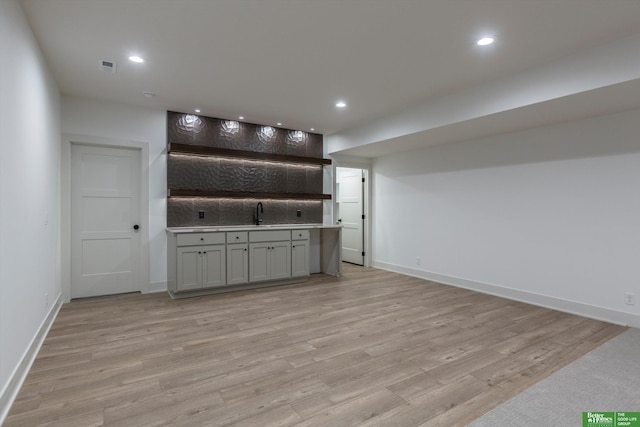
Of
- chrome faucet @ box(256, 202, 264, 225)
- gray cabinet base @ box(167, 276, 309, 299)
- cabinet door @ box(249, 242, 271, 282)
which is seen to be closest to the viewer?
gray cabinet base @ box(167, 276, 309, 299)

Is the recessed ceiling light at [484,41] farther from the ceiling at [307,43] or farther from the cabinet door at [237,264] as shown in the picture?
the cabinet door at [237,264]

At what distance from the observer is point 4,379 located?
6.59ft

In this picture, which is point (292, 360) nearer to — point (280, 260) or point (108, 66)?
point (280, 260)

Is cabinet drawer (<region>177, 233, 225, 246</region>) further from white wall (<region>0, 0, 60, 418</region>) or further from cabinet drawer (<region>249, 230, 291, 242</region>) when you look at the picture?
white wall (<region>0, 0, 60, 418</region>)

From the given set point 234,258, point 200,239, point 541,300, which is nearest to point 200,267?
point 200,239

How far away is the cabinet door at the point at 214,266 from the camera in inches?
179

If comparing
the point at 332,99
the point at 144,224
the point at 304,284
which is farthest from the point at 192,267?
the point at 332,99

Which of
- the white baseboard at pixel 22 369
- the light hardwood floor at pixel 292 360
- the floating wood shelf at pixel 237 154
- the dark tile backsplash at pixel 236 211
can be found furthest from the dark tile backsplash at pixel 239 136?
the white baseboard at pixel 22 369

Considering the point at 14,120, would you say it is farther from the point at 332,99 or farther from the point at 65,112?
the point at 332,99

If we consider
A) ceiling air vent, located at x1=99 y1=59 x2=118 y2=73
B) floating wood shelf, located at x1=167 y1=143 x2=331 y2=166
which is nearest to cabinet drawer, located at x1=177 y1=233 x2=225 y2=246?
floating wood shelf, located at x1=167 y1=143 x2=331 y2=166

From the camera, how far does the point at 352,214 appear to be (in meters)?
7.34

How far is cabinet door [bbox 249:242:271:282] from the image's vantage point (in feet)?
16.2

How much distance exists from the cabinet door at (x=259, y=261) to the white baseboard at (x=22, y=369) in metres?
2.36

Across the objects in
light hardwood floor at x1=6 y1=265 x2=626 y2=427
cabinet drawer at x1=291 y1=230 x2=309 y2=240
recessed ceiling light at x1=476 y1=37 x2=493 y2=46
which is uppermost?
recessed ceiling light at x1=476 y1=37 x2=493 y2=46
